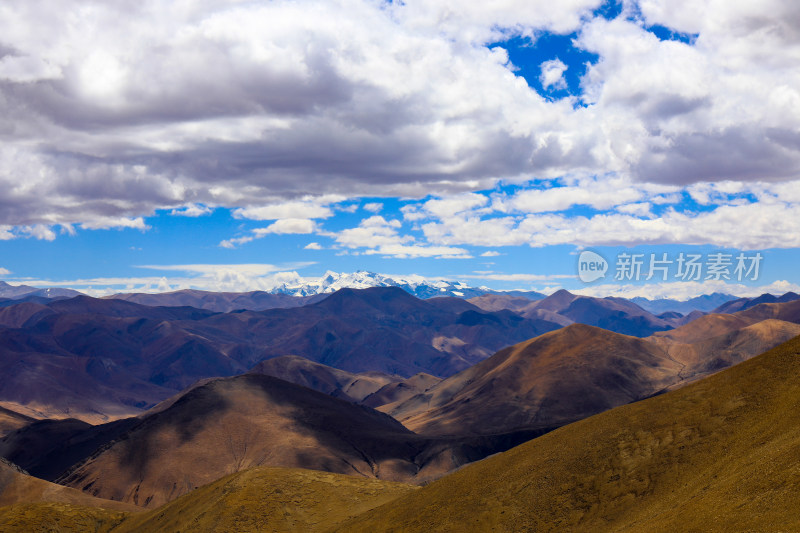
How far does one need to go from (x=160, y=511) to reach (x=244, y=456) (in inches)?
3718

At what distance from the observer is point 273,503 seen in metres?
87.4

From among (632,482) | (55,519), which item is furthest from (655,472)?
(55,519)

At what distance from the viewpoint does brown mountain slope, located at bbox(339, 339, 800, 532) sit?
44.1 m

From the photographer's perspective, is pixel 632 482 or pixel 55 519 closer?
pixel 632 482

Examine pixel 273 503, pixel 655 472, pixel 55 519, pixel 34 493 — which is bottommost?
pixel 34 493

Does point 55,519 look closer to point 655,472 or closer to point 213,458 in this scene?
point 655,472

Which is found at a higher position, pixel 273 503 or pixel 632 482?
pixel 632 482

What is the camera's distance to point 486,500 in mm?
64188

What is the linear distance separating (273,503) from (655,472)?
5024 centimetres

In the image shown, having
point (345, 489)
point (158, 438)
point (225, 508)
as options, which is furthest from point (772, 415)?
point (158, 438)

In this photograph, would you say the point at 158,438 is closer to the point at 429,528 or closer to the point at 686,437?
the point at 429,528

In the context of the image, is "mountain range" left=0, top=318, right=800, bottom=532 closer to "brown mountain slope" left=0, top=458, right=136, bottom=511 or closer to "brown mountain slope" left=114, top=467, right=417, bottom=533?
"brown mountain slope" left=114, top=467, right=417, bottom=533

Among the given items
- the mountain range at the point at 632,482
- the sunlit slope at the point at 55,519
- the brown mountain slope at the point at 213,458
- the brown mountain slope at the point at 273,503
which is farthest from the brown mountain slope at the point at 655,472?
the brown mountain slope at the point at 213,458

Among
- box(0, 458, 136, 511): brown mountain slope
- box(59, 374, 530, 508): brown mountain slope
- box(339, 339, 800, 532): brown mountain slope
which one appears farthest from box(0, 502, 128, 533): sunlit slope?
box(59, 374, 530, 508): brown mountain slope
